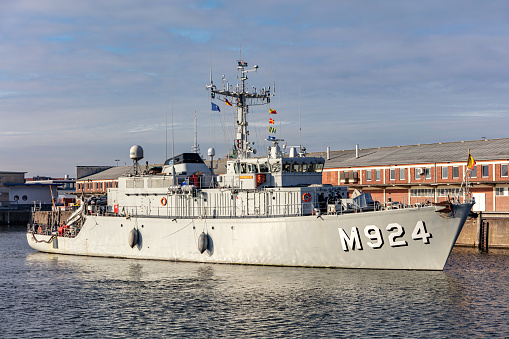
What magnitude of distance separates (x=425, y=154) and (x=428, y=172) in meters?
3.38

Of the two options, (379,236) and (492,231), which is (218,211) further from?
(492,231)

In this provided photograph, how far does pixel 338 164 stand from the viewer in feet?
201

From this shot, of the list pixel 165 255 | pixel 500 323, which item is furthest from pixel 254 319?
pixel 165 255

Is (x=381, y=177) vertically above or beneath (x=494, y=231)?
above

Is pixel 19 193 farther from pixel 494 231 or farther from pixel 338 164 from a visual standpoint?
pixel 494 231

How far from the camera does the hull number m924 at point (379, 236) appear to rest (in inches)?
1115

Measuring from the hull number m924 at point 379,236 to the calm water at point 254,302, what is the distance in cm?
157

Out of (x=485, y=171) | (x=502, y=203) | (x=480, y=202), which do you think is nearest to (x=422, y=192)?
(x=480, y=202)

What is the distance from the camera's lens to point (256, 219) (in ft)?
104

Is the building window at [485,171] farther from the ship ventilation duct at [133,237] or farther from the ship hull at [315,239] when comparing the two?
the ship ventilation duct at [133,237]

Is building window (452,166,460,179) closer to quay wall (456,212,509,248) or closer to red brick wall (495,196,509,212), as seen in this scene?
red brick wall (495,196,509,212)

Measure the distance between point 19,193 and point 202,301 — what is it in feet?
266

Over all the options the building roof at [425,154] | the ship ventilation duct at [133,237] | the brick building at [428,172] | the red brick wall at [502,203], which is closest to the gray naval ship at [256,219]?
the ship ventilation duct at [133,237]

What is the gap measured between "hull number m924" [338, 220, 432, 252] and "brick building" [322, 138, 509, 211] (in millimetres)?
15284
